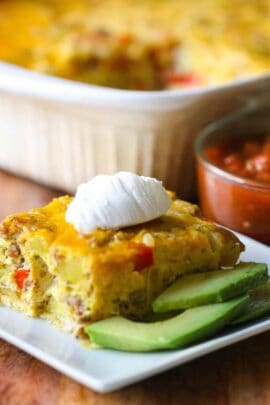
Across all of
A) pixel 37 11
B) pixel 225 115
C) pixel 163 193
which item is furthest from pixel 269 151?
pixel 37 11

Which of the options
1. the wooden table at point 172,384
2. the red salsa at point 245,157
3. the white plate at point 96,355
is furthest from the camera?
the red salsa at point 245,157

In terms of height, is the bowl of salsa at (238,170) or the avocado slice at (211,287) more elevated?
the avocado slice at (211,287)

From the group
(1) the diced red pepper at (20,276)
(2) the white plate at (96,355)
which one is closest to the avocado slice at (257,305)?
(2) the white plate at (96,355)

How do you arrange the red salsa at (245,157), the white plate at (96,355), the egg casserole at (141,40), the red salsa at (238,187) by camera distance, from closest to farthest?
the white plate at (96,355), the red salsa at (238,187), the red salsa at (245,157), the egg casserole at (141,40)

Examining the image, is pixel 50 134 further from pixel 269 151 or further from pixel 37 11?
pixel 37 11

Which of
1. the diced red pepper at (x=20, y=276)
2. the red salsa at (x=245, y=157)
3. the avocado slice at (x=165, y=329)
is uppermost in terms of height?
the avocado slice at (x=165, y=329)

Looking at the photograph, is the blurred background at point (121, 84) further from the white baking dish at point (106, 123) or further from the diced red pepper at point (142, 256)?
the diced red pepper at point (142, 256)
